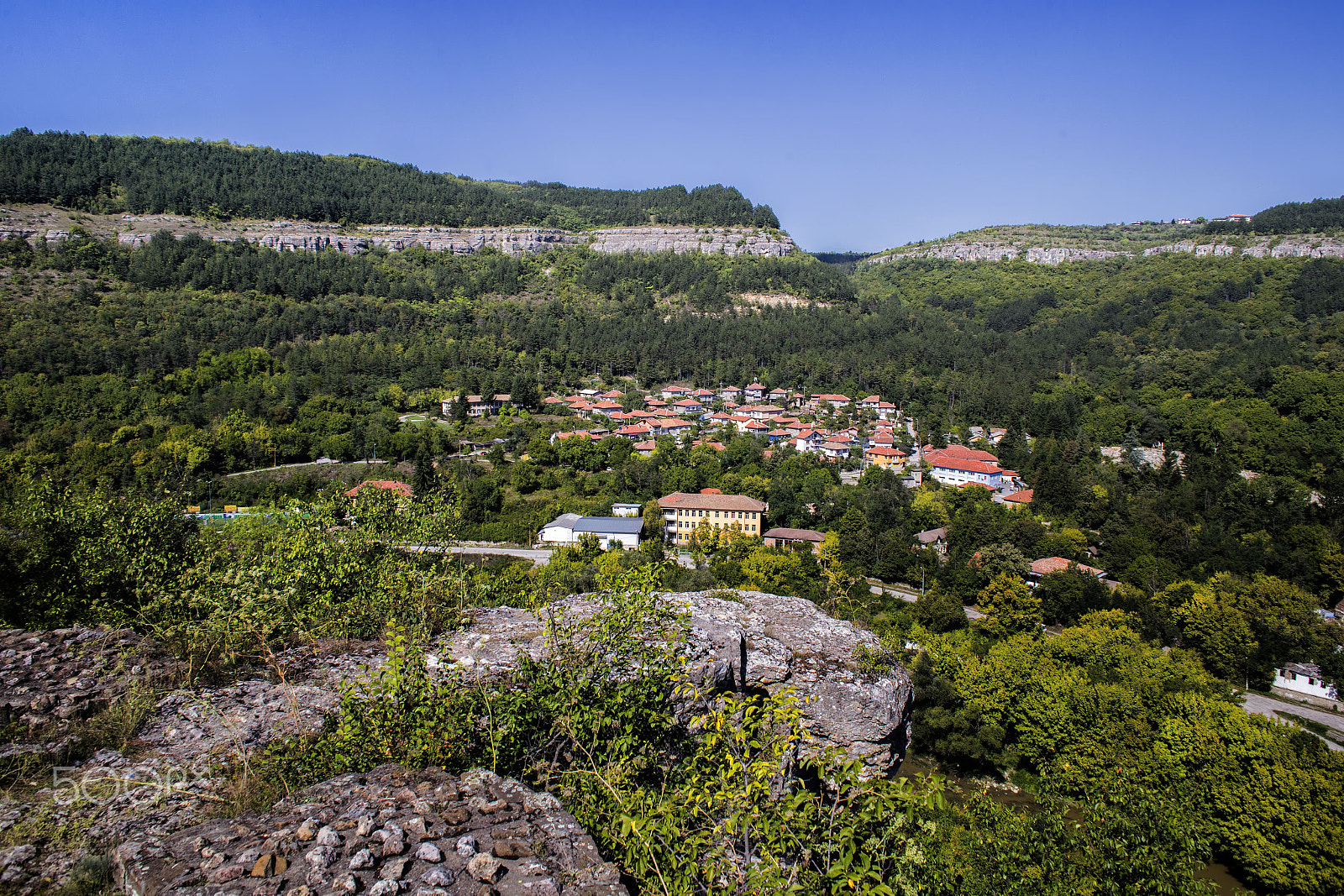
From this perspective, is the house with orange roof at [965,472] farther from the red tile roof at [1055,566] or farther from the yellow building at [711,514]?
the yellow building at [711,514]

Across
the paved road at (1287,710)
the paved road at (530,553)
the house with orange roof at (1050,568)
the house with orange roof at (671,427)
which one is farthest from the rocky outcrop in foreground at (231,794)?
the house with orange roof at (671,427)

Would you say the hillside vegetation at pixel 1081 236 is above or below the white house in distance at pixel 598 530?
above

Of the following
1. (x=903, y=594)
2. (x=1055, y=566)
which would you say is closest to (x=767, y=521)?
(x=903, y=594)

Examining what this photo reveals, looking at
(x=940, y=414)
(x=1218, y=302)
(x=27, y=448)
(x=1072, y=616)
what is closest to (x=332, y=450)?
(x=27, y=448)

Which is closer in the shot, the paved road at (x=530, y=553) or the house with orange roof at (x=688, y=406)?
the paved road at (x=530, y=553)

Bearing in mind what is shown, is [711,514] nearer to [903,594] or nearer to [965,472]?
[903,594]

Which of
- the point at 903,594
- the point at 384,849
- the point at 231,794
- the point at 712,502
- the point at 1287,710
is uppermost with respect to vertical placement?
the point at 384,849

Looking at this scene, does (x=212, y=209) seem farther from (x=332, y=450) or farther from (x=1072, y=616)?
(x=1072, y=616)
